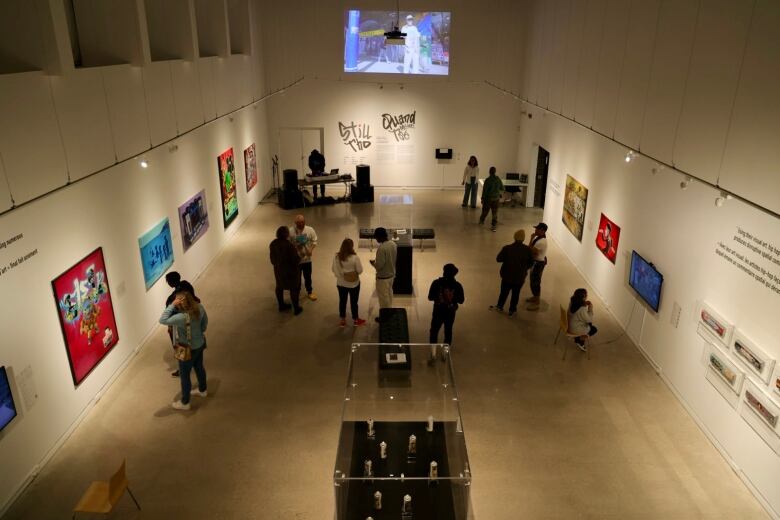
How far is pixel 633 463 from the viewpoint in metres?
5.74

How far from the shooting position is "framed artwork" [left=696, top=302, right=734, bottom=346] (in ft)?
18.9

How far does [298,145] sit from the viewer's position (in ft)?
57.4

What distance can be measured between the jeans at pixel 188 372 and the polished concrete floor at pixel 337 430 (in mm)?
209

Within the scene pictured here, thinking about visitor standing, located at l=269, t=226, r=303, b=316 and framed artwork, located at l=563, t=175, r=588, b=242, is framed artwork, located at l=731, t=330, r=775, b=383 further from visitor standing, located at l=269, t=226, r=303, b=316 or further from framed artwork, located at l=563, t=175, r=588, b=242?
visitor standing, located at l=269, t=226, r=303, b=316

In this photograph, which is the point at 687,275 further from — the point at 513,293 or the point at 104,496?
the point at 104,496

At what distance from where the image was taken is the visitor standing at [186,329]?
6.00m

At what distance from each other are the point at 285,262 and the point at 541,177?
375 inches

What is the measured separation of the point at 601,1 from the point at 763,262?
20.9 ft

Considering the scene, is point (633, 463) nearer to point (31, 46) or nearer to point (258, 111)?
point (31, 46)

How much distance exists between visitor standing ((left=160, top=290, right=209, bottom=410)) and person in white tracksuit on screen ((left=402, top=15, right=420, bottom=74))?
41.9 ft

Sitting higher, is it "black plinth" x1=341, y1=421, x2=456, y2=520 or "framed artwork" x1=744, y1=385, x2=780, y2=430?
"framed artwork" x1=744, y1=385, x2=780, y2=430

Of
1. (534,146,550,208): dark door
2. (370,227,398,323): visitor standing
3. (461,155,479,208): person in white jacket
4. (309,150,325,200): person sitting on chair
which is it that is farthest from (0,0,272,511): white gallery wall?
(534,146,550,208): dark door

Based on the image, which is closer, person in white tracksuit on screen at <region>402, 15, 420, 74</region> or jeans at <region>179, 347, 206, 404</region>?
jeans at <region>179, 347, 206, 404</region>

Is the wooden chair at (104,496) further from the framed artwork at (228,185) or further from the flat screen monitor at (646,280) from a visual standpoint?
the framed artwork at (228,185)
